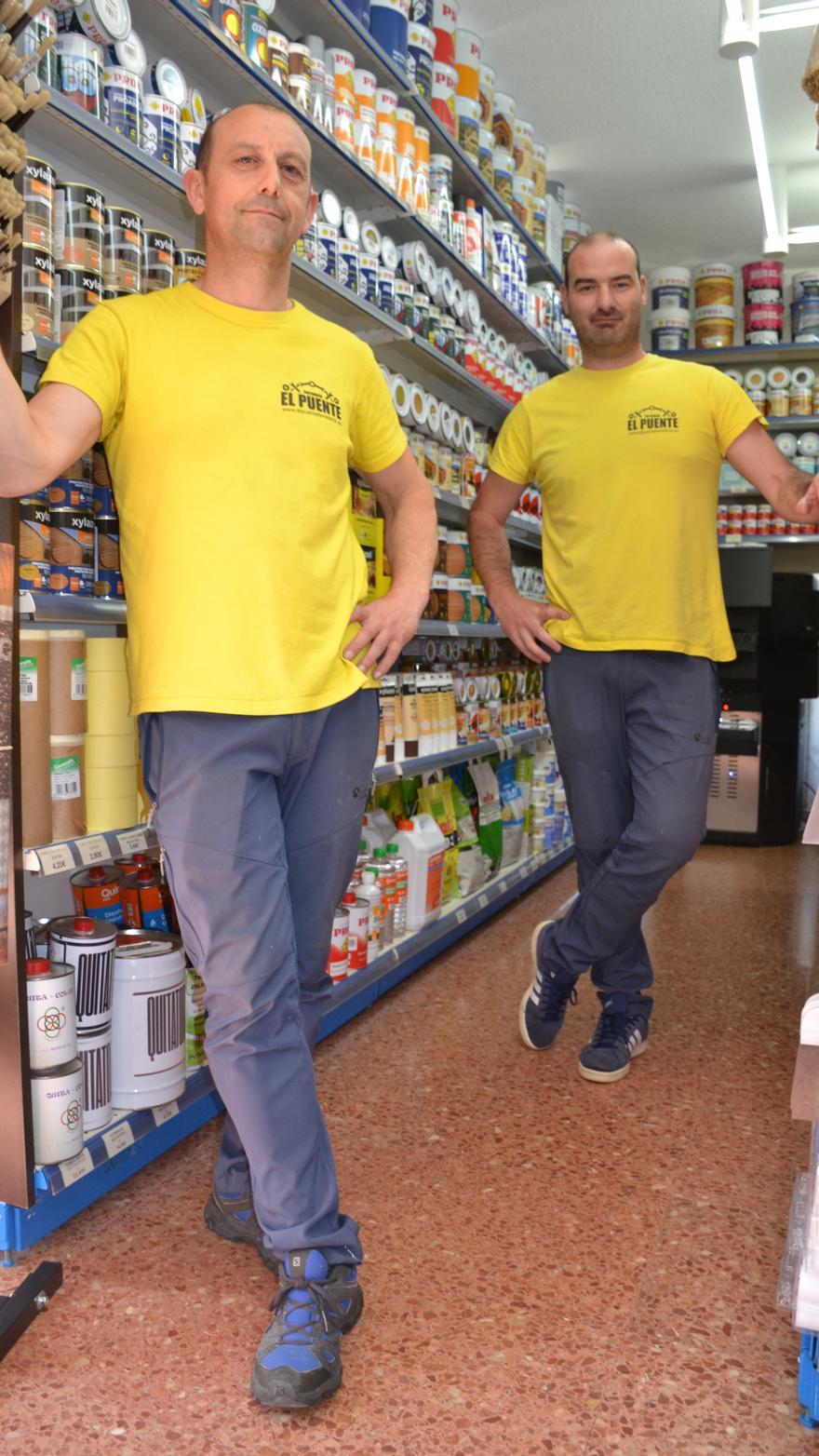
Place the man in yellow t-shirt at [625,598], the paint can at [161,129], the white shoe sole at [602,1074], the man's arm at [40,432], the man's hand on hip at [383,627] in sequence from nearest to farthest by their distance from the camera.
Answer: the man's arm at [40,432]
the man's hand on hip at [383,627]
the paint can at [161,129]
the man in yellow t-shirt at [625,598]
the white shoe sole at [602,1074]

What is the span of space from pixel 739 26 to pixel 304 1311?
3.64 meters

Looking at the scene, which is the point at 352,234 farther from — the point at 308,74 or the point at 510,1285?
the point at 510,1285

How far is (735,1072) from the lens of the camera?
2.87 meters

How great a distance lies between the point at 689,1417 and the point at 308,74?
9.91 ft

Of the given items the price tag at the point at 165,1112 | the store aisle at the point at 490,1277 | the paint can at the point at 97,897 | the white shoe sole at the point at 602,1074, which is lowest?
the store aisle at the point at 490,1277

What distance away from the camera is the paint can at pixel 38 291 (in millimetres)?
1963

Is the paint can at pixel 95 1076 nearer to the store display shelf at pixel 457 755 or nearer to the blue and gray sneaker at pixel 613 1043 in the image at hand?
the store display shelf at pixel 457 755

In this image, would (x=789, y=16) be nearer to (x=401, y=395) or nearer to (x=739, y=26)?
(x=739, y=26)

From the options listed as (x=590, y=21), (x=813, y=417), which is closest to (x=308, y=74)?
(x=590, y=21)

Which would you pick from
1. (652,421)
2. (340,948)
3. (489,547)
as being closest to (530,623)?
(489,547)

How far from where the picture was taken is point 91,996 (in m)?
2.13

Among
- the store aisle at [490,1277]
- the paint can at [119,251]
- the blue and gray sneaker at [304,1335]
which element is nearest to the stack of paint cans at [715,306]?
the store aisle at [490,1277]

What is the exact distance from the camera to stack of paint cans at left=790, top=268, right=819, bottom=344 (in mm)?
6844

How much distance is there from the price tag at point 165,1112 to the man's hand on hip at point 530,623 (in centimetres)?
126
